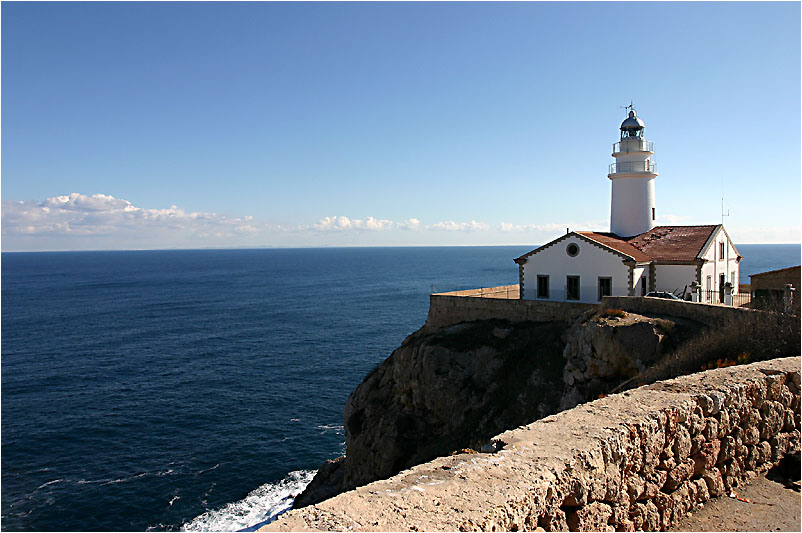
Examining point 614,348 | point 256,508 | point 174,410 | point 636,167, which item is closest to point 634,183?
point 636,167

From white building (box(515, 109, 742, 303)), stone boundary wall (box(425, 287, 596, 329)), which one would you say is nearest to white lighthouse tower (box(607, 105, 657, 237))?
white building (box(515, 109, 742, 303))

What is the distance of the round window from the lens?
1241 inches

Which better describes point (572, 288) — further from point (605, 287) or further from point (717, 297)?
point (717, 297)

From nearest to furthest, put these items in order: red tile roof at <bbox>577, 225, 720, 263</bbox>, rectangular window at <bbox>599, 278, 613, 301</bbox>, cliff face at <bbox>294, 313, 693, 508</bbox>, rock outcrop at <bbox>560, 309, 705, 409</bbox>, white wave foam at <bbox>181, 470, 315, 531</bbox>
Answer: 1. rock outcrop at <bbox>560, 309, 705, 409</bbox>
2. cliff face at <bbox>294, 313, 693, 508</bbox>
3. white wave foam at <bbox>181, 470, 315, 531</bbox>
4. rectangular window at <bbox>599, 278, 613, 301</bbox>
5. red tile roof at <bbox>577, 225, 720, 263</bbox>

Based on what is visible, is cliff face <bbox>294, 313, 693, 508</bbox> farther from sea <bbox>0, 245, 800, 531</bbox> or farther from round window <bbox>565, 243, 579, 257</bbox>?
sea <bbox>0, 245, 800, 531</bbox>

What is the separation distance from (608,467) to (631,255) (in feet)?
85.2

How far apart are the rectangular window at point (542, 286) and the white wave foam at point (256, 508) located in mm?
18060

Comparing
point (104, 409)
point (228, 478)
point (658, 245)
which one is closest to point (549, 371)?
point (658, 245)

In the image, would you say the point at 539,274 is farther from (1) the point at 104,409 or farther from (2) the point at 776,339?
(1) the point at 104,409

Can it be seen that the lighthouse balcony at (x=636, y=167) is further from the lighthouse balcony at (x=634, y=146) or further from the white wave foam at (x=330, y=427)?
the white wave foam at (x=330, y=427)

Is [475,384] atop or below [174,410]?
atop

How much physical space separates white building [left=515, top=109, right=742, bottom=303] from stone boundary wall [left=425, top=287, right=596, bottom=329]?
114 inches

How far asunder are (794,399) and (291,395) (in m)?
38.8

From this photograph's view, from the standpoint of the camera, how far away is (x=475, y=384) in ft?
89.3
